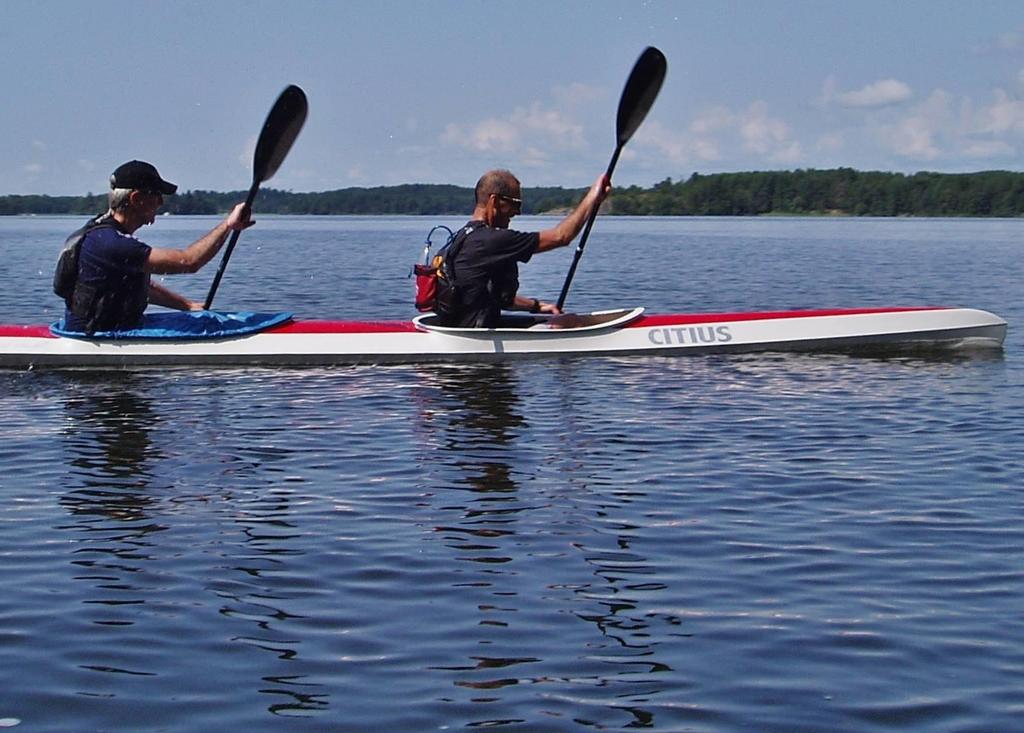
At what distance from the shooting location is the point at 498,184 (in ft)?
46.9

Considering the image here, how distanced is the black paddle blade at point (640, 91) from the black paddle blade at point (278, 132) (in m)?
3.48

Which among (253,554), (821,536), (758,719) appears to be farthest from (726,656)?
(253,554)

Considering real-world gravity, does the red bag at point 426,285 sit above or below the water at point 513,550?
above

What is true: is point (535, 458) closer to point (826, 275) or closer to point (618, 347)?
point (618, 347)

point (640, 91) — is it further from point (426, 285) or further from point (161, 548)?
point (161, 548)

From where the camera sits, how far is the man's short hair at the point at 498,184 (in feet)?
46.8

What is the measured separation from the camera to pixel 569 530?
26.7 ft

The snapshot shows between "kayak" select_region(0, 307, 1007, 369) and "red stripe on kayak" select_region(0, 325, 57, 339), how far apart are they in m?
0.01

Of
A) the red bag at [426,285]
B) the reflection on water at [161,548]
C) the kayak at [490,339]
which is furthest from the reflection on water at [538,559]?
the red bag at [426,285]

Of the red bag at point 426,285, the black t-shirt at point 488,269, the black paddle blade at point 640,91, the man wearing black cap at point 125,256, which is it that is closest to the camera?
the man wearing black cap at point 125,256

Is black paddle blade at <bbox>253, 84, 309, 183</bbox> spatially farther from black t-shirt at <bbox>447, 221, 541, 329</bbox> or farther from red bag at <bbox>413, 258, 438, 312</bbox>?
black t-shirt at <bbox>447, 221, 541, 329</bbox>

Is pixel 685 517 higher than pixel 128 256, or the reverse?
pixel 128 256

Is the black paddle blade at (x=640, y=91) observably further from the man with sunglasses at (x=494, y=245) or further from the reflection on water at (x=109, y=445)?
the reflection on water at (x=109, y=445)

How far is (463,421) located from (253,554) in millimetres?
4530
